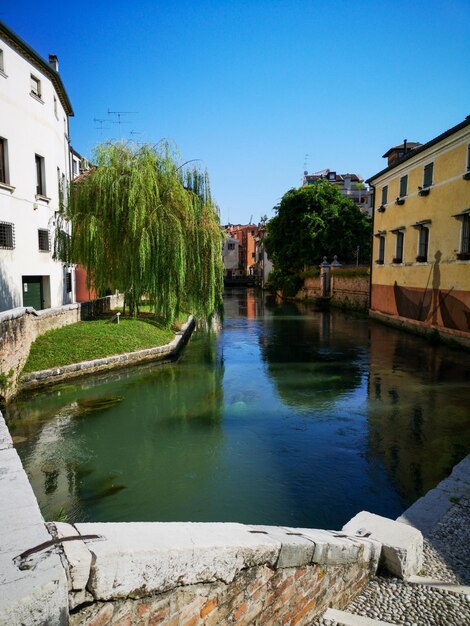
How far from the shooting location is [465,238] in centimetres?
1697

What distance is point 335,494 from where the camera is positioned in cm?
666

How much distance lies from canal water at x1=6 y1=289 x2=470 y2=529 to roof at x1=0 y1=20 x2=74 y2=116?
12.3 m

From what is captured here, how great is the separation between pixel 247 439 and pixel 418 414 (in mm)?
4361

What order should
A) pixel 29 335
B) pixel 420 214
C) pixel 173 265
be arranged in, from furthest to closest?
pixel 420 214 < pixel 173 265 < pixel 29 335

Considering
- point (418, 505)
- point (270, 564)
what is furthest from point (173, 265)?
point (270, 564)

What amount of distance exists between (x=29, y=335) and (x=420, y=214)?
1776cm

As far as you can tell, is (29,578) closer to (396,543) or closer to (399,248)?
(396,543)

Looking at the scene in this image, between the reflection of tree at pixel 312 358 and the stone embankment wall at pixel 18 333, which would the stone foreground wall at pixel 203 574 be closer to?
the reflection of tree at pixel 312 358

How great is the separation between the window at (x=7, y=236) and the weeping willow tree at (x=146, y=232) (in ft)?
6.84

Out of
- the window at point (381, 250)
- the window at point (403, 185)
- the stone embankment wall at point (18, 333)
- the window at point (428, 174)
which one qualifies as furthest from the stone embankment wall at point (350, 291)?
the stone embankment wall at point (18, 333)

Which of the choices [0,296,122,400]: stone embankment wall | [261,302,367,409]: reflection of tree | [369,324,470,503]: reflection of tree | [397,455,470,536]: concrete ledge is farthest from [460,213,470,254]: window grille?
[0,296,122,400]: stone embankment wall

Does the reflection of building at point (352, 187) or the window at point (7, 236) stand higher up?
the reflection of building at point (352, 187)

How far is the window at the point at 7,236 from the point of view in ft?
50.5

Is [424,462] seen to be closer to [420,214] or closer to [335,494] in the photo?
[335,494]
